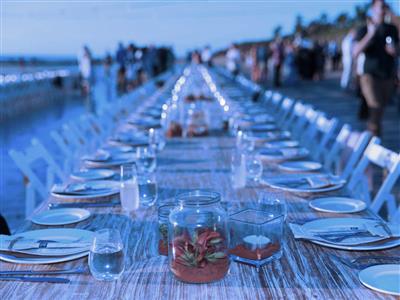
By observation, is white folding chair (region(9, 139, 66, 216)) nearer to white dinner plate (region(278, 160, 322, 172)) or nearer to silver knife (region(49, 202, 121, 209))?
silver knife (region(49, 202, 121, 209))

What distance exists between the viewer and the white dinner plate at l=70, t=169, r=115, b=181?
2.71m

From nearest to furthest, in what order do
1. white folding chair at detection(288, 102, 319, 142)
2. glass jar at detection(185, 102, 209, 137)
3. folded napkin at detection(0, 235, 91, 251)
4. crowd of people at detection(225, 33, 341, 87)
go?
folded napkin at detection(0, 235, 91, 251) → glass jar at detection(185, 102, 209, 137) → white folding chair at detection(288, 102, 319, 142) → crowd of people at detection(225, 33, 341, 87)

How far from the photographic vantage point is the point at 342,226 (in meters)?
1.88

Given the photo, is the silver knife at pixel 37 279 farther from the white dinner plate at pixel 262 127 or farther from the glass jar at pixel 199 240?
the white dinner plate at pixel 262 127

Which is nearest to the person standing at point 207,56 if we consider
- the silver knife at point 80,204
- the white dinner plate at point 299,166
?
the white dinner plate at point 299,166

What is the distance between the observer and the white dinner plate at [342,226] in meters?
1.69

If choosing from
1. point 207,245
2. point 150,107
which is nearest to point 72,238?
point 207,245

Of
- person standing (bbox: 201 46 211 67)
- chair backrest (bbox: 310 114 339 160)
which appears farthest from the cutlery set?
person standing (bbox: 201 46 211 67)

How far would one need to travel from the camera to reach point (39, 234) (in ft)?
5.97

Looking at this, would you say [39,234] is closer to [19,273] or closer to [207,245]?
[19,273]

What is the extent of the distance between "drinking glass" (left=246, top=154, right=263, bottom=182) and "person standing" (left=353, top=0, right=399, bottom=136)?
3.46m

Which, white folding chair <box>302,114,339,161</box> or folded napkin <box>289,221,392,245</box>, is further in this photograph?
white folding chair <box>302,114,339,161</box>

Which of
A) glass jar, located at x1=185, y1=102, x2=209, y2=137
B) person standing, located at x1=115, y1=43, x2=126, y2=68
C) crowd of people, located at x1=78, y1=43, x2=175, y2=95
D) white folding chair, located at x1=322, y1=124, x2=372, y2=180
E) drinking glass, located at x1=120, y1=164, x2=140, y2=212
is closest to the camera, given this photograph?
drinking glass, located at x1=120, y1=164, x2=140, y2=212

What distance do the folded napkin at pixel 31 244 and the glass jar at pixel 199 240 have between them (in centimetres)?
37
